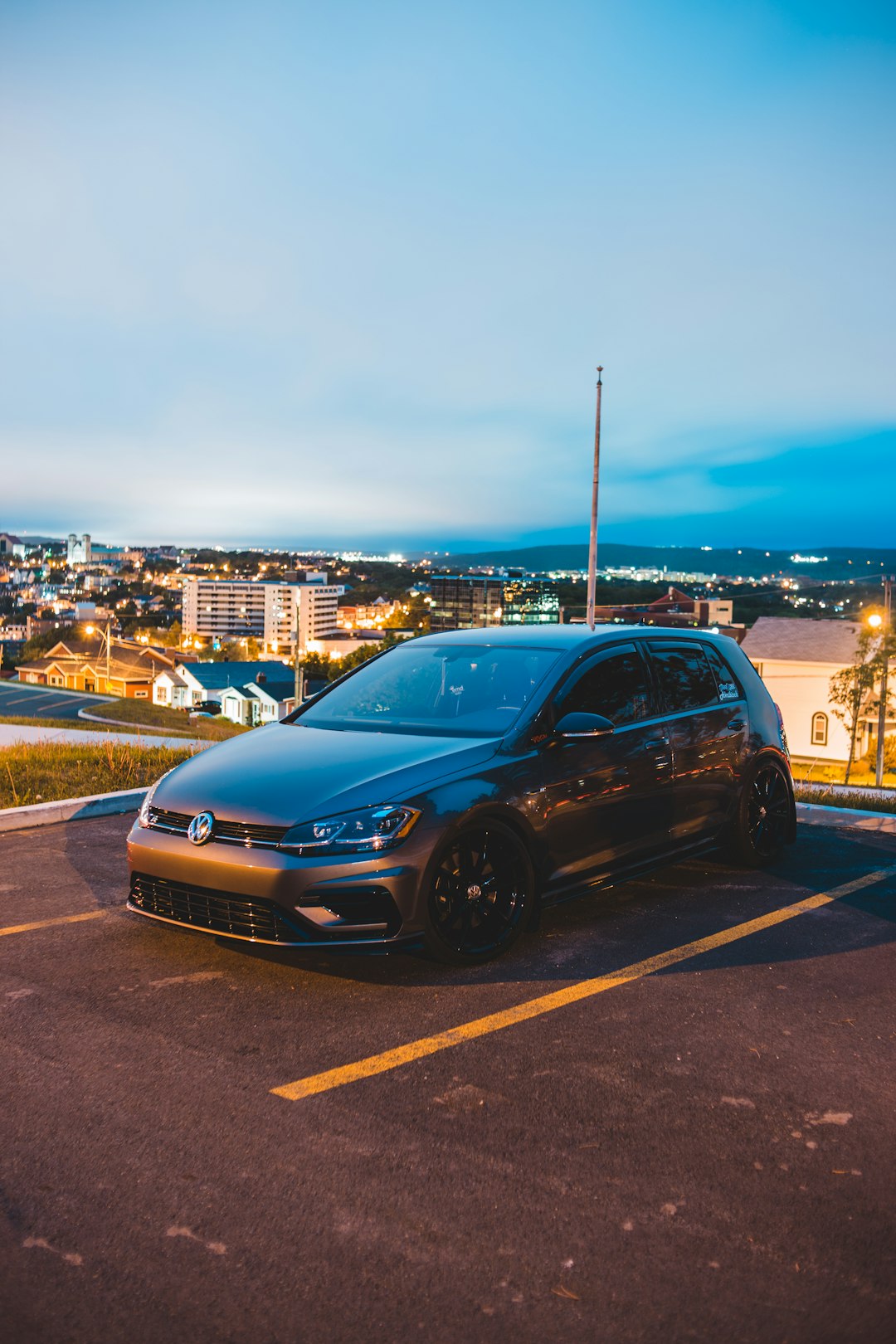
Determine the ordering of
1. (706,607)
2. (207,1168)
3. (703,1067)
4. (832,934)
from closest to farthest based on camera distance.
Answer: (207,1168) → (703,1067) → (832,934) → (706,607)

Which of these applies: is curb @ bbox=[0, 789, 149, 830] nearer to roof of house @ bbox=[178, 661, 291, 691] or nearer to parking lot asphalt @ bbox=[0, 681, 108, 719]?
parking lot asphalt @ bbox=[0, 681, 108, 719]

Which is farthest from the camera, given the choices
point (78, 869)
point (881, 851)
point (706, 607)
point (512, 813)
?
point (706, 607)

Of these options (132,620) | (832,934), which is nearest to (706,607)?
(832,934)

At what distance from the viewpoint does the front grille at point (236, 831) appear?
4652 mm

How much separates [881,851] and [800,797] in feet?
8.43

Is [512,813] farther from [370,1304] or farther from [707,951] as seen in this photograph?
[370,1304]

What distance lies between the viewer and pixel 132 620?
167m

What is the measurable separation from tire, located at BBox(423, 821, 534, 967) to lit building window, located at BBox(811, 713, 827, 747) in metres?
40.1

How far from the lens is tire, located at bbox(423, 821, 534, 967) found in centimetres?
483

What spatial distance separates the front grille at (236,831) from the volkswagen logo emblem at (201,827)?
0.9 inches

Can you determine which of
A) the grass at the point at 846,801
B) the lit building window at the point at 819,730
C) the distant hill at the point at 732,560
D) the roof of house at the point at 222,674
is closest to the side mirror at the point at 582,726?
the grass at the point at 846,801

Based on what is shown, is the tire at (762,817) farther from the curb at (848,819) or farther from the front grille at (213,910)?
the front grille at (213,910)

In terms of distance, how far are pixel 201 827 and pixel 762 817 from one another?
162 inches

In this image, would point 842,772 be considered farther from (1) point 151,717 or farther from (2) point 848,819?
(2) point 848,819
